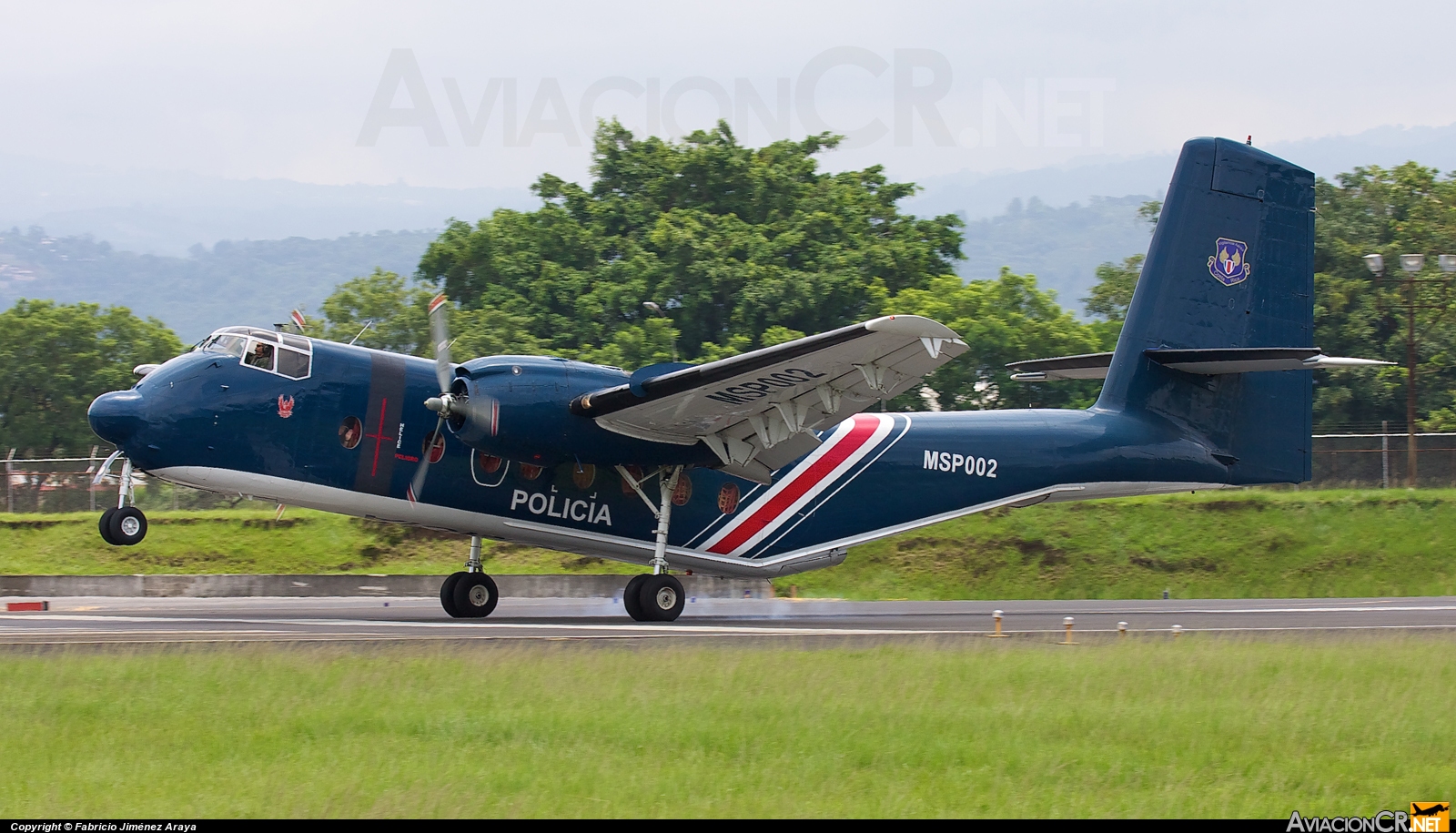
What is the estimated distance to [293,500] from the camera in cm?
1631

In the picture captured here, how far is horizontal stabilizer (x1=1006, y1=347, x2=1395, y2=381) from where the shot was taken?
61.5ft

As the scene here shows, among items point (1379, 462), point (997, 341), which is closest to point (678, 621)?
point (997, 341)

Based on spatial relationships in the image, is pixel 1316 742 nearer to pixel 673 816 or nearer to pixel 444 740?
pixel 673 816

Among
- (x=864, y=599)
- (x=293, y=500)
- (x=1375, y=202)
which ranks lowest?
(x=864, y=599)

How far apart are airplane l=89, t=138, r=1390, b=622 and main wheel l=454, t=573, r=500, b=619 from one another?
1.1 inches

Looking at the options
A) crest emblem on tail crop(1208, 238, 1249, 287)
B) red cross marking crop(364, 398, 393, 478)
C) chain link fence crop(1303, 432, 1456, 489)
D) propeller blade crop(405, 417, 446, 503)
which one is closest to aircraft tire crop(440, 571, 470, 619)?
propeller blade crop(405, 417, 446, 503)

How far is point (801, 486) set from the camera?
62.5ft

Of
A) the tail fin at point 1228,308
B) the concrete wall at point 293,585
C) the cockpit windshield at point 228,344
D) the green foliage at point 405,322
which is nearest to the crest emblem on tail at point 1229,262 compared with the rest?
the tail fin at point 1228,308

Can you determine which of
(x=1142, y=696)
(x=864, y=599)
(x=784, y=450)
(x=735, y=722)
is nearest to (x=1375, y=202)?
(x=864, y=599)

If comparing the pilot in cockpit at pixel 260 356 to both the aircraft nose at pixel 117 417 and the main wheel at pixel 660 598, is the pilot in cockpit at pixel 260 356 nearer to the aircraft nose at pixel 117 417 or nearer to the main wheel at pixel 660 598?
the aircraft nose at pixel 117 417

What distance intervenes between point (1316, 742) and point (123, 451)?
1289 centimetres

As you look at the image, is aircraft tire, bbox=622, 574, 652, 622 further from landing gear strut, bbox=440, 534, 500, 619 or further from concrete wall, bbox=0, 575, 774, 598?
concrete wall, bbox=0, 575, 774, 598

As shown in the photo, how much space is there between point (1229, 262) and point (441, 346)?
1229 cm

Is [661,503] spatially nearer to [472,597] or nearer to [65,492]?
[472,597]
